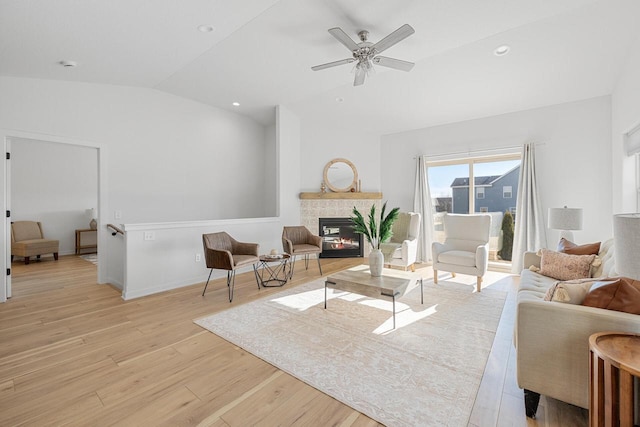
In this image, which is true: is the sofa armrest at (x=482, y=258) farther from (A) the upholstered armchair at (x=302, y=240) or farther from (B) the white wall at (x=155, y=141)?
(B) the white wall at (x=155, y=141)

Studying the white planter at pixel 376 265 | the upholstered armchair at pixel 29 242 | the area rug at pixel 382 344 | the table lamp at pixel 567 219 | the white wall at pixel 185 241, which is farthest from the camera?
→ the upholstered armchair at pixel 29 242

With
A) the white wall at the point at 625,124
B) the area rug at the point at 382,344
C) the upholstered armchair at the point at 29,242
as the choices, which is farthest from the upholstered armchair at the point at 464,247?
the upholstered armchair at the point at 29,242

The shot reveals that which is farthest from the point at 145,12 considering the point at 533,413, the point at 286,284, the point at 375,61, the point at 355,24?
the point at 533,413

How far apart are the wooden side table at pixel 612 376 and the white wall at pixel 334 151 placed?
17.1 ft

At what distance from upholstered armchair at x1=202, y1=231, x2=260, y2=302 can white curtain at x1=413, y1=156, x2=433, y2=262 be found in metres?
3.41

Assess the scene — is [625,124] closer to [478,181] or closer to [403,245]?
[478,181]

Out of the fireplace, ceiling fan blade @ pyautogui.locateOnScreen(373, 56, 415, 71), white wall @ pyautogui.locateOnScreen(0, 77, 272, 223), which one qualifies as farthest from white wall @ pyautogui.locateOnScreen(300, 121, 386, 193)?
ceiling fan blade @ pyautogui.locateOnScreen(373, 56, 415, 71)

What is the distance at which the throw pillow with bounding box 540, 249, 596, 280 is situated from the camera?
8.61 ft

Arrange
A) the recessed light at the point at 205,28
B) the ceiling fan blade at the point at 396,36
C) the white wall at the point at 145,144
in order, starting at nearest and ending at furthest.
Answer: the ceiling fan blade at the point at 396,36 < the recessed light at the point at 205,28 < the white wall at the point at 145,144

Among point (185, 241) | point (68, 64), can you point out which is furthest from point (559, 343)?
point (68, 64)

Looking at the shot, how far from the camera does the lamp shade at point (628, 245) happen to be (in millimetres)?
1013

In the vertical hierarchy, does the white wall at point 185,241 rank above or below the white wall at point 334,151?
below

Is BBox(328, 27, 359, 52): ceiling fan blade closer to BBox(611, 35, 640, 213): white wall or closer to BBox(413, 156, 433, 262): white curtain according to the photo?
BBox(611, 35, 640, 213): white wall

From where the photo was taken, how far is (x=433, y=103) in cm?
489
